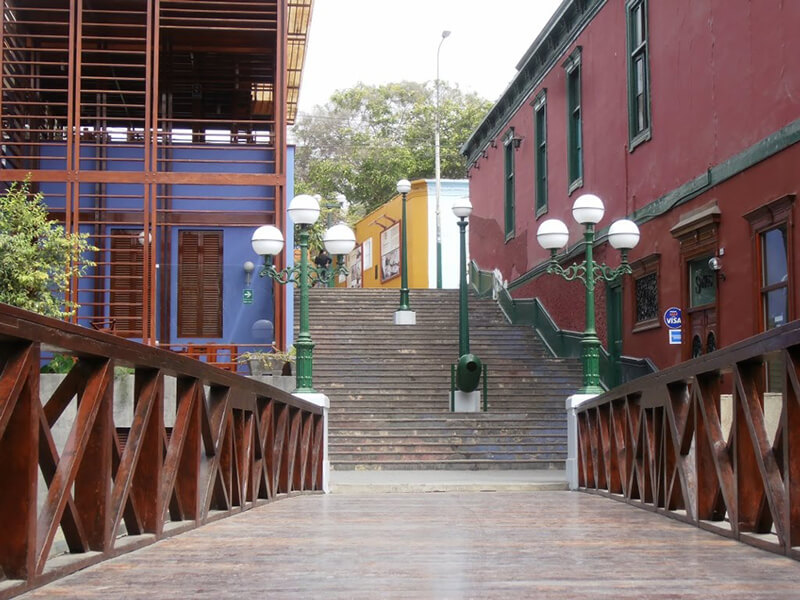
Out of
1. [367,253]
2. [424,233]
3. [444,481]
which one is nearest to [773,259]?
[444,481]

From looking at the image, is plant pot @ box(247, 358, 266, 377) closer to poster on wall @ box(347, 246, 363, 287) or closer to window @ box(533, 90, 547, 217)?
window @ box(533, 90, 547, 217)

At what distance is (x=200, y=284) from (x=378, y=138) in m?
31.3

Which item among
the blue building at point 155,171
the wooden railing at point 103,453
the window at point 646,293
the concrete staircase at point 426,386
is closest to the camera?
the wooden railing at point 103,453

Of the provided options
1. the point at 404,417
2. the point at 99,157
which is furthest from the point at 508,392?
the point at 99,157

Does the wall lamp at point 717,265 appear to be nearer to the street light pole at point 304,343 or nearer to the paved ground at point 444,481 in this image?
the paved ground at point 444,481

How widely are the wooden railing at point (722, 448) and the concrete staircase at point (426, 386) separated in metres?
9.19

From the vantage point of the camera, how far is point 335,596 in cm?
408

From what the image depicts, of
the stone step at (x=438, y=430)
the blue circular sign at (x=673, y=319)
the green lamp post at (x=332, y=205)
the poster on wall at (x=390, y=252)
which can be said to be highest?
the green lamp post at (x=332, y=205)

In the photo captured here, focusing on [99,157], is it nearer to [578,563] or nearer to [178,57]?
[178,57]

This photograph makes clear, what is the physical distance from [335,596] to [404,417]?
1594cm

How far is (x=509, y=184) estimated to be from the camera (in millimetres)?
30406

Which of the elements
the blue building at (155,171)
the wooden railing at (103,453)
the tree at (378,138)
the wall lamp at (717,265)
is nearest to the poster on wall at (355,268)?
the tree at (378,138)

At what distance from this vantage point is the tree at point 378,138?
50312 mm

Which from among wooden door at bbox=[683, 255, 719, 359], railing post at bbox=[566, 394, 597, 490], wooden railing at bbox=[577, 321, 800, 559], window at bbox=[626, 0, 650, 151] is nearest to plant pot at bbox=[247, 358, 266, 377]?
railing post at bbox=[566, 394, 597, 490]
